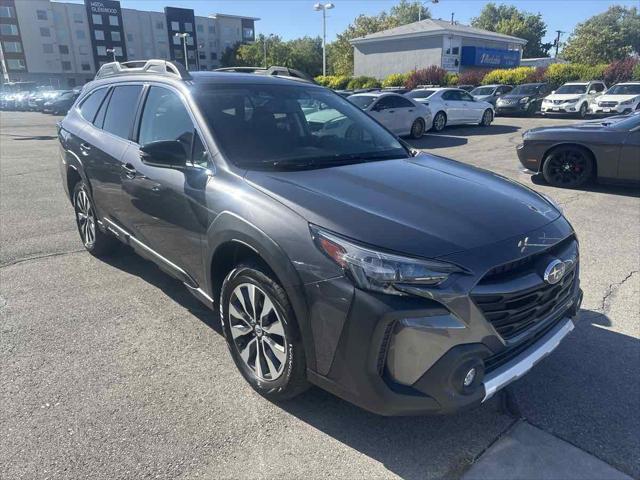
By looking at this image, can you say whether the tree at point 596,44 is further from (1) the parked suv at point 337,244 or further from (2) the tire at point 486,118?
(1) the parked suv at point 337,244

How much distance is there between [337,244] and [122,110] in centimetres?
292

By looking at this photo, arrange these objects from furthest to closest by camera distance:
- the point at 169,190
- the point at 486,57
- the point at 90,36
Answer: the point at 90,36, the point at 486,57, the point at 169,190

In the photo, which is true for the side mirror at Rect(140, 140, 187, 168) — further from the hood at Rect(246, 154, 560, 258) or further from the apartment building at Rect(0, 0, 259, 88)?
the apartment building at Rect(0, 0, 259, 88)

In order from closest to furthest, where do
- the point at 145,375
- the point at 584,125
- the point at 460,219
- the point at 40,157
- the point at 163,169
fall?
1. the point at 460,219
2. the point at 145,375
3. the point at 163,169
4. the point at 584,125
5. the point at 40,157

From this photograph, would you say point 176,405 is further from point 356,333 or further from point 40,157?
point 40,157

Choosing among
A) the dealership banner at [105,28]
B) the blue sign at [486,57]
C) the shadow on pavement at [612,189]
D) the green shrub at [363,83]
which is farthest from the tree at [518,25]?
the shadow on pavement at [612,189]

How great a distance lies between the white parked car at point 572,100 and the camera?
902 inches

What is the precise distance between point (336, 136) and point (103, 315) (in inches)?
92.3

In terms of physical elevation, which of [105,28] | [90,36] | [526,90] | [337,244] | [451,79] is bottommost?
[526,90]

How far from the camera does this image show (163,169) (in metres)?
3.44

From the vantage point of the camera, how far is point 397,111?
14828 millimetres

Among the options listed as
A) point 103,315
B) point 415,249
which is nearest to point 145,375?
point 103,315

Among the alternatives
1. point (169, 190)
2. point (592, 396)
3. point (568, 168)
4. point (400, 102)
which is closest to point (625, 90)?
point (400, 102)

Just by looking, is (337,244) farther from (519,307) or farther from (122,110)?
(122,110)
